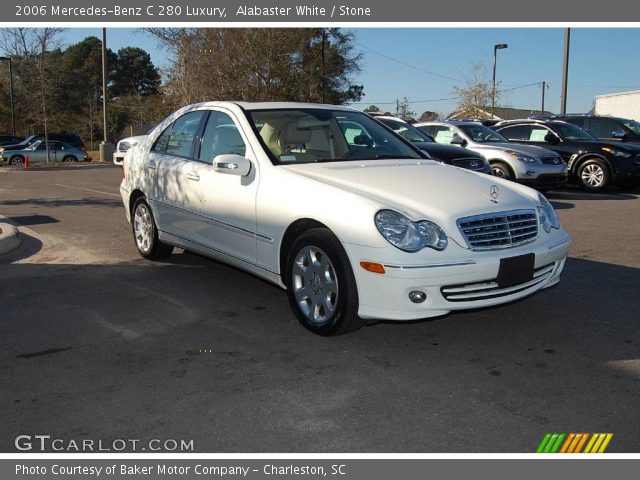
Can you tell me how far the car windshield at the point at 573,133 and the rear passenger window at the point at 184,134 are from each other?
10799 millimetres

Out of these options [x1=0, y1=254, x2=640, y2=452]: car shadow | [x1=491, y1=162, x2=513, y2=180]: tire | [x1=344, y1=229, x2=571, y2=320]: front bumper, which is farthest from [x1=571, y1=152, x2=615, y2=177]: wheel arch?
[x1=344, y1=229, x2=571, y2=320]: front bumper

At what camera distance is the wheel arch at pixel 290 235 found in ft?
15.5

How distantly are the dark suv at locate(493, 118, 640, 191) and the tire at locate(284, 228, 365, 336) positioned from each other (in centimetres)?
1132

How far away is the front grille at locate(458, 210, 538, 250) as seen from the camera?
14.3ft

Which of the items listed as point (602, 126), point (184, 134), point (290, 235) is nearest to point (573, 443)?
point (290, 235)

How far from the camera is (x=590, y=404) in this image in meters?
3.53

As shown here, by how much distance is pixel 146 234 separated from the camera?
22.9ft

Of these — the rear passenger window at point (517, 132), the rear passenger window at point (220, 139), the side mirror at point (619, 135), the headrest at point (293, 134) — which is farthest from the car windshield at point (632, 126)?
the rear passenger window at point (220, 139)

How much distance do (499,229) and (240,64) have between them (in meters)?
35.6

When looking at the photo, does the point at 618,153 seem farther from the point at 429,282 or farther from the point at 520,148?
the point at 429,282

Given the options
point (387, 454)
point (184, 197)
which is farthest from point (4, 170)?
point (387, 454)

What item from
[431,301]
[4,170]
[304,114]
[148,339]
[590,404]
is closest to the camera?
[590,404]

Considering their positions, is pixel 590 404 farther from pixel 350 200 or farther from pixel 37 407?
pixel 37 407

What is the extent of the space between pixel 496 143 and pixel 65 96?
42715mm
